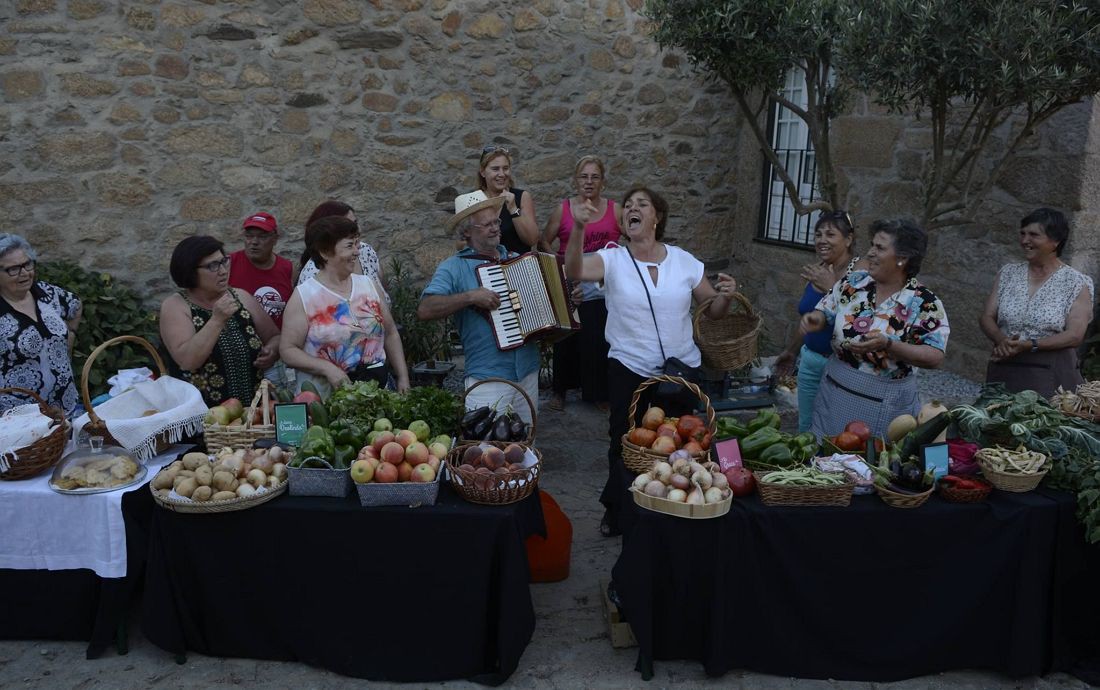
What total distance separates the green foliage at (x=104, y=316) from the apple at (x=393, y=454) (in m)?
3.75

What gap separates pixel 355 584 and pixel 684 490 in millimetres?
1428

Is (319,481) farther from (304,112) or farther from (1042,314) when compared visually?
(304,112)

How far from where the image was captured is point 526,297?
479 centimetres

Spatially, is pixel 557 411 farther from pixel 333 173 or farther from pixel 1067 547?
pixel 1067 547

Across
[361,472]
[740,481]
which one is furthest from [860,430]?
[361,472]

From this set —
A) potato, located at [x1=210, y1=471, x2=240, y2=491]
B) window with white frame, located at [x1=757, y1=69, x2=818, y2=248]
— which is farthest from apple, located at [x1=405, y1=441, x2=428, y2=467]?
window with white frame, located at [x1=757, y1=69, x2=818, y2=248]

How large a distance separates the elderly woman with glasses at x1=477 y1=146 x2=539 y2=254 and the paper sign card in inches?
129

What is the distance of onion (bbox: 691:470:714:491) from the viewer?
11.9ft

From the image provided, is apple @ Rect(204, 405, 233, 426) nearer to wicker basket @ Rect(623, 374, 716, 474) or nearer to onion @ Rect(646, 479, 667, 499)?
wicker basket @ Rect(623, 374, 716, 474)

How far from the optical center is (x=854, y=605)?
380 cm

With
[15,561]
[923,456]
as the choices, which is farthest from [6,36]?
[923,456]

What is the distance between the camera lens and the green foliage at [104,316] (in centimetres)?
668

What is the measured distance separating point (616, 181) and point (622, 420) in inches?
170

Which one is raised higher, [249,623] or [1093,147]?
[1093,147]
